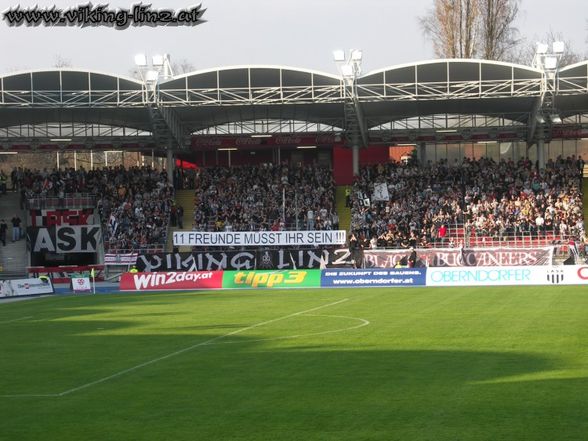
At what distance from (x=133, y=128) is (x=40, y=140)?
611 cm

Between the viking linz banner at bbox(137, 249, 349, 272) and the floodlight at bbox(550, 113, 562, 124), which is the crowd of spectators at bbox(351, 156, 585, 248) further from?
the viking linz banner at bbox(137, 249, 349, 272)

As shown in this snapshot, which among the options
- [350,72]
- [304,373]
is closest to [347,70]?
[350,72]

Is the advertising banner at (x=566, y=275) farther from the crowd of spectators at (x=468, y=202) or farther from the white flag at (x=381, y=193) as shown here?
the white flag at (x=381, y=193)

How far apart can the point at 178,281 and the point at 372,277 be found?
30.2 feet

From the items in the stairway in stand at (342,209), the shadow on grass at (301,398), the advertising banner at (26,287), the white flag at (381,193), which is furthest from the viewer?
the stairway in stand at (342,209)

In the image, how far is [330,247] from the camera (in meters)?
55.2

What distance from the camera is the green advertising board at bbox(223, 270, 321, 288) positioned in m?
46.8

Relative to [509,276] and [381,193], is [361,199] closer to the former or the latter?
[381,193]

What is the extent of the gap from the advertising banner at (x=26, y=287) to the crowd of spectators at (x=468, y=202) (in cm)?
1721

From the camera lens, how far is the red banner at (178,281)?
4731 centimetres

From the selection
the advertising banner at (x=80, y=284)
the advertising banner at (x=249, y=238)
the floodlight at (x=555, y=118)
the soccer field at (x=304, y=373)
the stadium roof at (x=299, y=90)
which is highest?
the stadium roof at (x=299, y=90)

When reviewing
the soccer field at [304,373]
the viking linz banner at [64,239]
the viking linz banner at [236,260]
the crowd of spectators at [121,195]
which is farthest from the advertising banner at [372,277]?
the viking linz banner at [64,239]

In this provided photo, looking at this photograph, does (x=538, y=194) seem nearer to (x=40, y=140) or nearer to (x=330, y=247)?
(x=330, y=247)

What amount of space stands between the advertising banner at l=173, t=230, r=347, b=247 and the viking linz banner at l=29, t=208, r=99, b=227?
9397 mm
